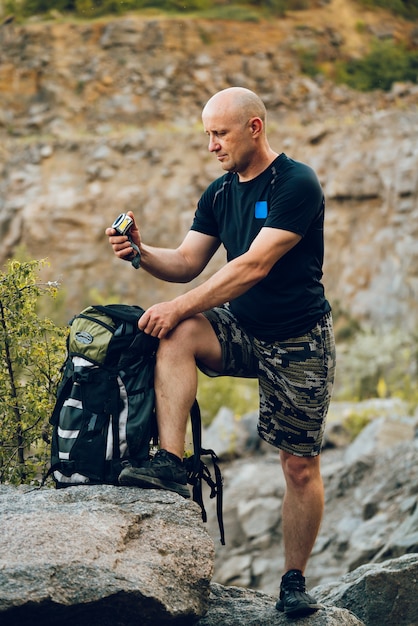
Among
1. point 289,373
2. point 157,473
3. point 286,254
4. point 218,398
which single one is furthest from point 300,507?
point 218,398

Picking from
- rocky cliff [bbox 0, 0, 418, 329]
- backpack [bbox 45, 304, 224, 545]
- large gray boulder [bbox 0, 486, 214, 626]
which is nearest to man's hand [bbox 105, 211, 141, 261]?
backpack [bbox 45, 304, 224, 545]

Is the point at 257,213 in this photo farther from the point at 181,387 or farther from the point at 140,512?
the point at 140,512

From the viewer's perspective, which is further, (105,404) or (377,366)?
(377,366)

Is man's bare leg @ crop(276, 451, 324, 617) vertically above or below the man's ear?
below

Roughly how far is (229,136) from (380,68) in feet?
69.6

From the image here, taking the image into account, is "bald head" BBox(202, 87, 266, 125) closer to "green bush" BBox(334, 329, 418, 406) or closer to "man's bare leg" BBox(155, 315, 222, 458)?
"man's bare leg" BBox(155, 315, 222, 458)

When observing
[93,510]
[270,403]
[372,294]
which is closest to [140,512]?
[93,510]

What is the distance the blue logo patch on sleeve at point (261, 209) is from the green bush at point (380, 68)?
20.4m

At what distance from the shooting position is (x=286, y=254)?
15.0ft

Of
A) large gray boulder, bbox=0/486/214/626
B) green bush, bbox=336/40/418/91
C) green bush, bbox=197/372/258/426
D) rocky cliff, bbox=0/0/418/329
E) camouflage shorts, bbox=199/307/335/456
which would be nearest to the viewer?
large gray boulder, bbox=0/486/214/626

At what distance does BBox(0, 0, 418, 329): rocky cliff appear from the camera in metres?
20.1

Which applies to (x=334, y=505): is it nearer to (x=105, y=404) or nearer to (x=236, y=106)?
(x=105, y=404)

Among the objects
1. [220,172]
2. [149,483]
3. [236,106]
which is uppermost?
[236,106]

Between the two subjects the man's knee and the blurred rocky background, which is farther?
the blurred rocky background
